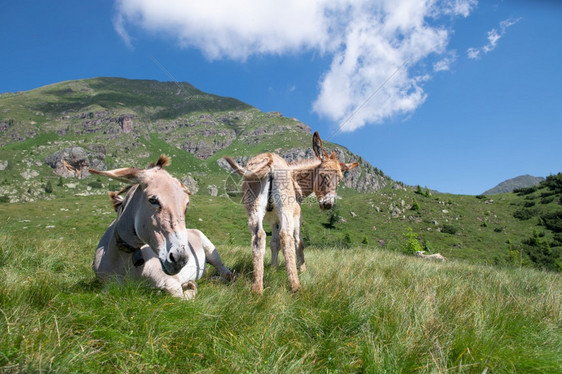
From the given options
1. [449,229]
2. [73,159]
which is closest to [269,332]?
[449,229]

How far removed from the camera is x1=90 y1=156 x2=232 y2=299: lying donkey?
3328 mm

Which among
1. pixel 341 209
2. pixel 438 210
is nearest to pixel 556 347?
pixel 341 209

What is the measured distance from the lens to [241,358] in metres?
2.29

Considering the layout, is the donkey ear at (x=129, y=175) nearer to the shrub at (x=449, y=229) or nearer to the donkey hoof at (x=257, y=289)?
the donkey hoof at (x=257, y=289)

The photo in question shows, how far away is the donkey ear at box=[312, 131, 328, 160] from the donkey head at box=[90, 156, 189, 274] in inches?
177

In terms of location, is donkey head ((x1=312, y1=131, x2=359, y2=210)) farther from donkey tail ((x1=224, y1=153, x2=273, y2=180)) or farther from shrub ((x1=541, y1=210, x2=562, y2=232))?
shrub ((x1=541, y1=210, x2=562, y2=232))

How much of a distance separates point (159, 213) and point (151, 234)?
1.04 feet

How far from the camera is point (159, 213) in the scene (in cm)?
346

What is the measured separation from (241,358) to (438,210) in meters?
103

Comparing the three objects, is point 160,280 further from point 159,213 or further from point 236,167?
point 236,167

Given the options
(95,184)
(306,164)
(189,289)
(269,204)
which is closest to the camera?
(189,289)

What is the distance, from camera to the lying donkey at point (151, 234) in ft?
10.9

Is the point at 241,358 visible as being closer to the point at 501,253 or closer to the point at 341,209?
the point at 501,253

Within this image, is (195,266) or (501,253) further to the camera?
(501,253)
